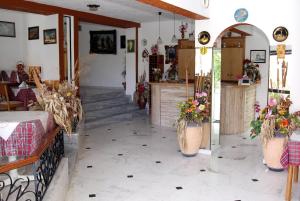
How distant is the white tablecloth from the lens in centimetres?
328

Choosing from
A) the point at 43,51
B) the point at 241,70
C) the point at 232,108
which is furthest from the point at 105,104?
the point at 241,70

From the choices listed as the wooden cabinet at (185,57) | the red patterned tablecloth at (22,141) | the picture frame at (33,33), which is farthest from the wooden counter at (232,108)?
the red patterned tablecloth at (22,141)

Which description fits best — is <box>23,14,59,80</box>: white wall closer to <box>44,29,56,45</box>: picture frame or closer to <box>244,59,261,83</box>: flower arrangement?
<box>44,29,56,45</box>: picture frame

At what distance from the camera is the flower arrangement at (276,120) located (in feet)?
15.6

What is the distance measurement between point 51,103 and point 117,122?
4005 millimetres

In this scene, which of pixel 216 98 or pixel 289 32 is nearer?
pixel 289 32

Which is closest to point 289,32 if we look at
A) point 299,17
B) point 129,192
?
point 299,17

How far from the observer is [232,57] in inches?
364

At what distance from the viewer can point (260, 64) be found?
9.09 m

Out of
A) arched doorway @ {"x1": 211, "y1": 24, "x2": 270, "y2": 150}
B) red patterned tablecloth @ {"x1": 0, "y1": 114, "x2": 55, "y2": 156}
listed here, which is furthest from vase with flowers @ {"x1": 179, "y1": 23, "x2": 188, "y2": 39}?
red patterned tablecloth @ {"x1": 0, "y1": 114, "x2": 55, "y2": 156}

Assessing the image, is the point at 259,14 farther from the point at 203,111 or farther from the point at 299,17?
the point at 203,111

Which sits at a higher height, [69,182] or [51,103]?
[51,103]

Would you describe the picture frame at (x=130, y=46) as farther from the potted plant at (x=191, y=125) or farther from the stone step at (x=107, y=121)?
the potted plant at (x=191, y=125)

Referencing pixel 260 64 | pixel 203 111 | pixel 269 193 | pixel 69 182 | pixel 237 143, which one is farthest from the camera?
pixel 260 64
